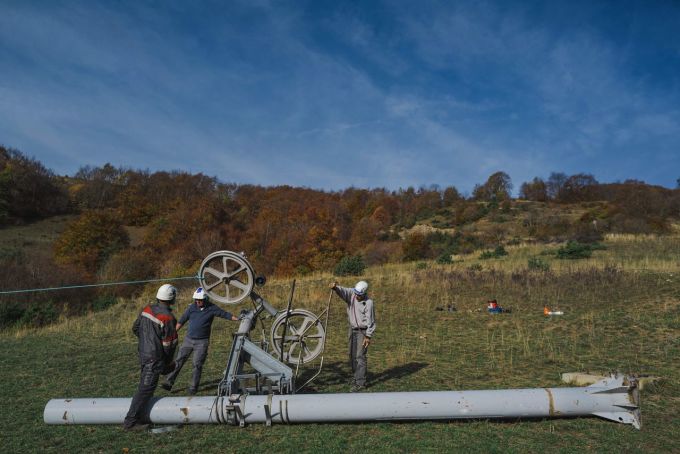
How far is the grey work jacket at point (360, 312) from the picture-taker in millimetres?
8703

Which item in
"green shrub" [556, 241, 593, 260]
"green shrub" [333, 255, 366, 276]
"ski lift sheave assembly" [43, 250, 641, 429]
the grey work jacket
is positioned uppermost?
"green shrub" [556, 241, 593, 260]

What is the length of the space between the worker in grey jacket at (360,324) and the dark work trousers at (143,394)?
10.9 feet

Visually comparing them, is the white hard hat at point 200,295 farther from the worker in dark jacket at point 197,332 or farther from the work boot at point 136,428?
the work boot at point 136,428

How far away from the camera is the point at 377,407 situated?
664 cm

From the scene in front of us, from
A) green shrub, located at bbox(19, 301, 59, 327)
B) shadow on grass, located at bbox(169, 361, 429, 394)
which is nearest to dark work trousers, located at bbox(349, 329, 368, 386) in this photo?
shadow on grass, located at bbox(169, 361, 429, 394)

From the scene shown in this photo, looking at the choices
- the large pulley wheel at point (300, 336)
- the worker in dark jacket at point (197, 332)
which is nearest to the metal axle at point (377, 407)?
the worker in dark jacket at point (197, 332)

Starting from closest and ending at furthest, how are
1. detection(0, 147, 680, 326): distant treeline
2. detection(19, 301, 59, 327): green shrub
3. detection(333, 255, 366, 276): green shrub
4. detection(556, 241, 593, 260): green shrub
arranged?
detection(19, 301, 59, 327): green shrub < detection(556, 241, 593, 260): green shrub < detection(333, 255, 366, 276): green shrub < detection(0, 147, 680, 326): distant treeline

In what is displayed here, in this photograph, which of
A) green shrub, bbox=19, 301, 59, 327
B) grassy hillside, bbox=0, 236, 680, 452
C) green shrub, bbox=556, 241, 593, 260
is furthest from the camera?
green shrub, bbox=556, 241, 593, 260

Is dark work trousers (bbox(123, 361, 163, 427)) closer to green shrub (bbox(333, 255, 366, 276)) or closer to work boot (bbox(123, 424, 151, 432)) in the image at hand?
work boot (bbox(123, 424, 151, 432))

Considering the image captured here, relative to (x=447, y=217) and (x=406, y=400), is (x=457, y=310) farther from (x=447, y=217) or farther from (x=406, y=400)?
(x=447, y=217)

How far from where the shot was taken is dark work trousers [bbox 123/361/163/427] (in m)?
6.71

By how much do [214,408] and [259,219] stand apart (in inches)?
2223

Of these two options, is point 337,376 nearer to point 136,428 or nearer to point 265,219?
point 136,428

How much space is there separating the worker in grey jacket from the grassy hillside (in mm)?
468
